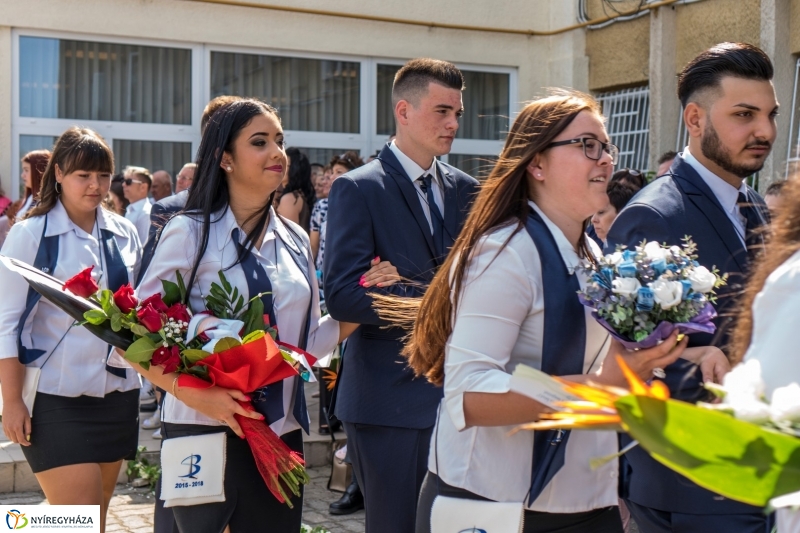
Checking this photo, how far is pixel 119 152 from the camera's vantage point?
12.3 m

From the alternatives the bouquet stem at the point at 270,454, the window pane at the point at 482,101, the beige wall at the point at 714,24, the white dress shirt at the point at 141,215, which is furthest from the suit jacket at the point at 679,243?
the window pane at the point at 482,101

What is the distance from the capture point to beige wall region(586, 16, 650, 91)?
11.9 m

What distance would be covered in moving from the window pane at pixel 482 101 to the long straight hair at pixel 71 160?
9185mm

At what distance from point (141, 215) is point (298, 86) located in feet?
11.7

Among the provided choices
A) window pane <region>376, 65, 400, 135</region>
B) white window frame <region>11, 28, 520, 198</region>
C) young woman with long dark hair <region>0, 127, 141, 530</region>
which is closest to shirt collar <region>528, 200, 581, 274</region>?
young woman with long dark hair <region>0, 127, 141, 530</region>

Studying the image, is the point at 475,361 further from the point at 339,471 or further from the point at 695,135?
the point at 339,471

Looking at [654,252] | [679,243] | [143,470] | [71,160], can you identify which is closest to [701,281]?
[654,252]

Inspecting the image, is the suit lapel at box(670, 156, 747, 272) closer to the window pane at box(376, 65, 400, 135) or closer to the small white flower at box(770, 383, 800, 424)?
the small white flower at box(770, 383, 800, 424)

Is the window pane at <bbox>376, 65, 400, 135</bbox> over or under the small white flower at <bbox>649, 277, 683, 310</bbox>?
over

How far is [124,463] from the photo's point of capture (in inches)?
286

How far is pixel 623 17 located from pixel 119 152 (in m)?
6.49

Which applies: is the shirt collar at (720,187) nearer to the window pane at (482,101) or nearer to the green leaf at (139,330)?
the green leaf at (139,330)

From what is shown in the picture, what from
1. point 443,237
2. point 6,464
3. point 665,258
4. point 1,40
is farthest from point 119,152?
point 665,258

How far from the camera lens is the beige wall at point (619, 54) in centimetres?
1188
